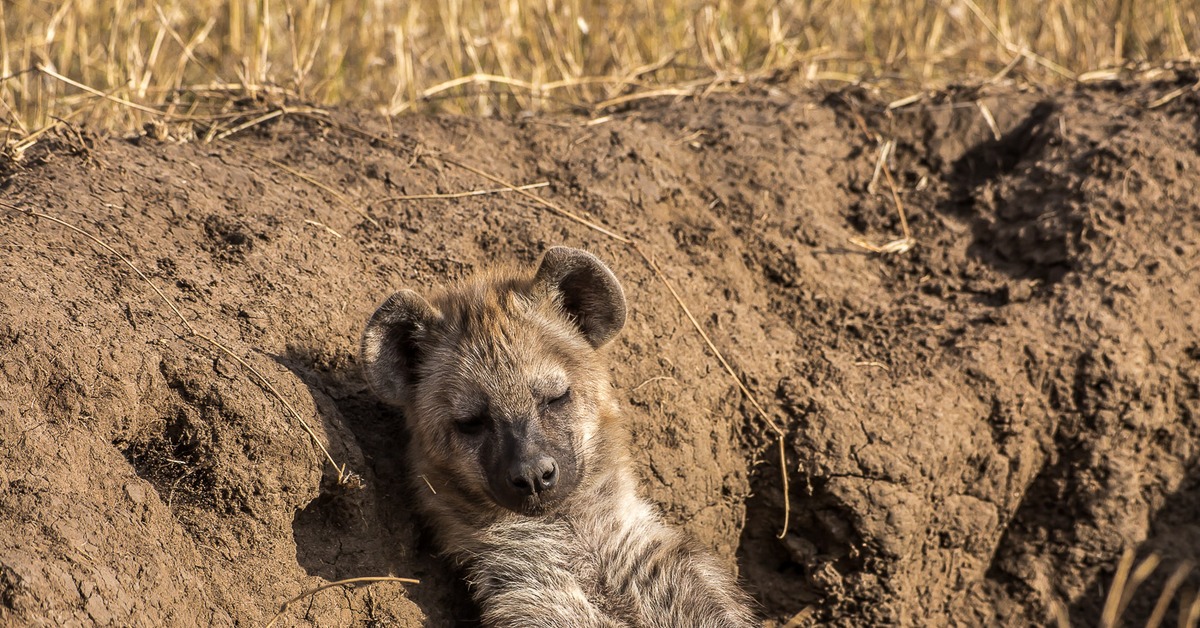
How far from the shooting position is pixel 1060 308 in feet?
15.1

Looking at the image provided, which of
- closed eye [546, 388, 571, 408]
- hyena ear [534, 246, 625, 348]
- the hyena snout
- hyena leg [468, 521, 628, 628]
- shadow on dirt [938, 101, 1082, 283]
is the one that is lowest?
hyena leg [468, 521, 628, 628]

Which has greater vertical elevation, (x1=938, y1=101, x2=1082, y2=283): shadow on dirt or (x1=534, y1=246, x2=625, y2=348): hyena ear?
(x1=938, y1=101, x2=1082, y2=283): shadow on dirt

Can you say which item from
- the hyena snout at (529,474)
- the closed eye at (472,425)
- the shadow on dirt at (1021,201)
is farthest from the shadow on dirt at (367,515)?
the shadow on dirt at (1021,201)

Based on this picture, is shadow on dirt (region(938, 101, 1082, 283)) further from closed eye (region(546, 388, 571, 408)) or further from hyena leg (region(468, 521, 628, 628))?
hyena leg (region(468, 521, 628, 628))

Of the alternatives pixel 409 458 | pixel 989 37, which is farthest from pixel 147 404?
pixel 989 37

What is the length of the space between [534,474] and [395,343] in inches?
27.8

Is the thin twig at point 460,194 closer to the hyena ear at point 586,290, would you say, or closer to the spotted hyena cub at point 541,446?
the spotted hyena cub at point 541,446

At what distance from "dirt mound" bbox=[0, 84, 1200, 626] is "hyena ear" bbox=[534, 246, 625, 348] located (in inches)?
14.4

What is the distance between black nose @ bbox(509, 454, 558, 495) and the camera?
3.35 metres

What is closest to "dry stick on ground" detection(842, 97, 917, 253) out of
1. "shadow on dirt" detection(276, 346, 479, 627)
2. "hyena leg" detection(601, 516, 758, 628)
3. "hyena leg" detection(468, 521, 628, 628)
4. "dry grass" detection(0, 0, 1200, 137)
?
"dry grass" detection(0, 0, 1200, 137)

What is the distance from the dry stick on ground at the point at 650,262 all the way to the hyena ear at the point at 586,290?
0.55 m

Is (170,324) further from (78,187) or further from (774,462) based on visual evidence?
(774,462)

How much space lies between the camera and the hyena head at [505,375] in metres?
3.48

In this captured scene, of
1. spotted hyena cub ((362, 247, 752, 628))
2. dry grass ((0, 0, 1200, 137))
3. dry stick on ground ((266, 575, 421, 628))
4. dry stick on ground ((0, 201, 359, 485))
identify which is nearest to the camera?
dry stick on ground ((266, 575, 421, 628))
